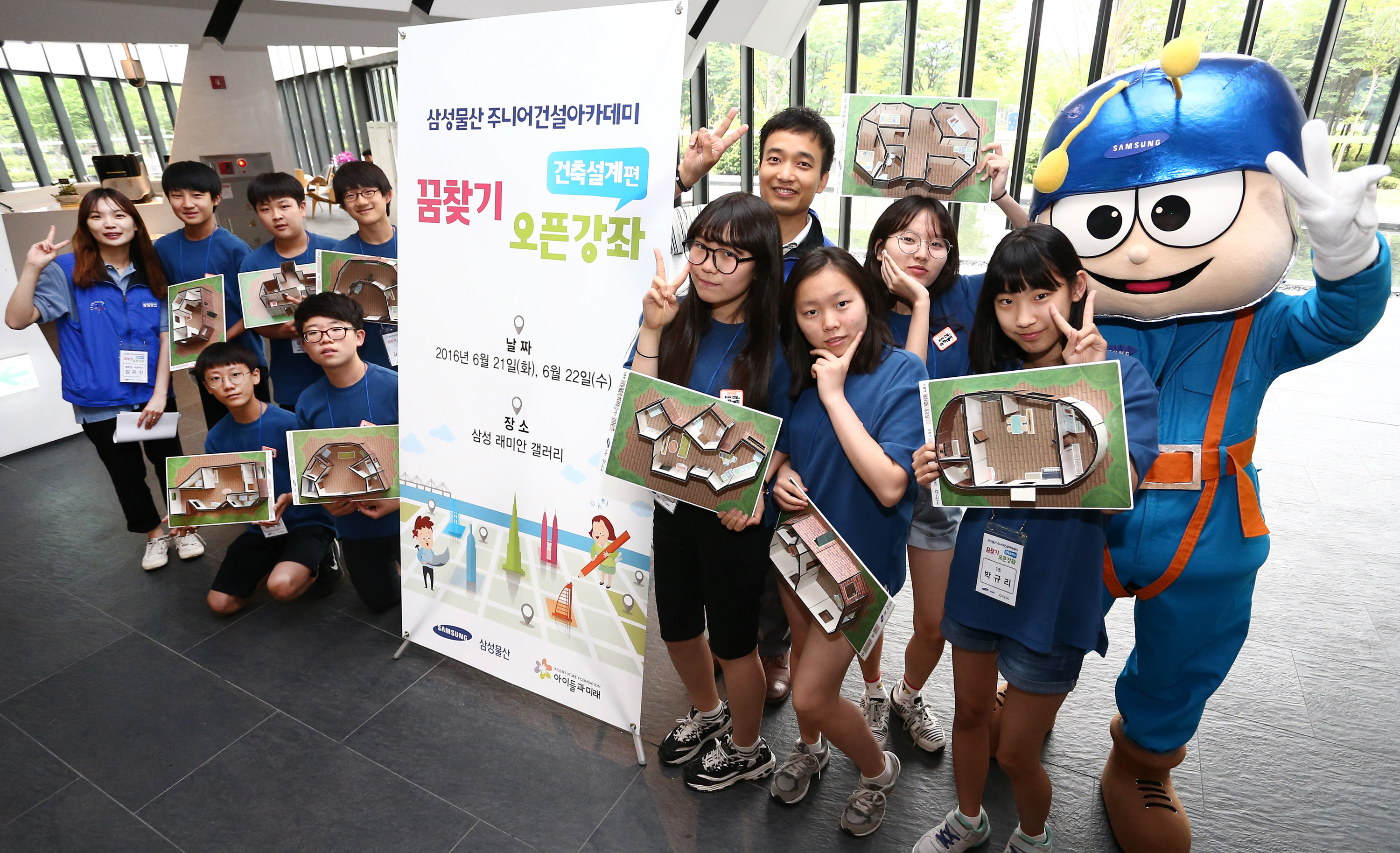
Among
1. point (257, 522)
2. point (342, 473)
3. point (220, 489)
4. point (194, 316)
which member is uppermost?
point (194, 316)

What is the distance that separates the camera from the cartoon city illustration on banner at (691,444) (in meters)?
1.62

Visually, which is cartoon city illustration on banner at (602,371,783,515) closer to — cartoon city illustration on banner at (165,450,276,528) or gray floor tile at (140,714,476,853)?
gray floor tile at (140,714,476,853)

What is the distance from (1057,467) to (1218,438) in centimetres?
51

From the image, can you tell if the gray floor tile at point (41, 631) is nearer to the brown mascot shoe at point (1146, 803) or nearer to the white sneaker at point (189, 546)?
the white sneaker at point (189, 546)

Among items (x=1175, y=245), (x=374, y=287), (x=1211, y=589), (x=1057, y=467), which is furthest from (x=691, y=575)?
(x=374, y=287)

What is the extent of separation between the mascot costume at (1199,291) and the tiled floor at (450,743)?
0.62m

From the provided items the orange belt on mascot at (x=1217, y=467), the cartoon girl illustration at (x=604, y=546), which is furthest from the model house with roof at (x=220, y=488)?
the orange belt on mascot at (x=1217, y=467)

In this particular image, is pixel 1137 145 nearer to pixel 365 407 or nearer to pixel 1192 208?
pixel 1192 208

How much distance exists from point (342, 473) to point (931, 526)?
1.93 metres

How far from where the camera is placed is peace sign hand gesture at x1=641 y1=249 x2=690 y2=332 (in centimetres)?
173

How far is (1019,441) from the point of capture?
1.41 meters

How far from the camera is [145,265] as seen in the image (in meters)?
3.06

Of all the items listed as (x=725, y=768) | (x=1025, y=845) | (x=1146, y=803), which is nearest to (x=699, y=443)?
(x=725, y=768)

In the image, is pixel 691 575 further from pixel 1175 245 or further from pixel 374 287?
pixel 374 287
